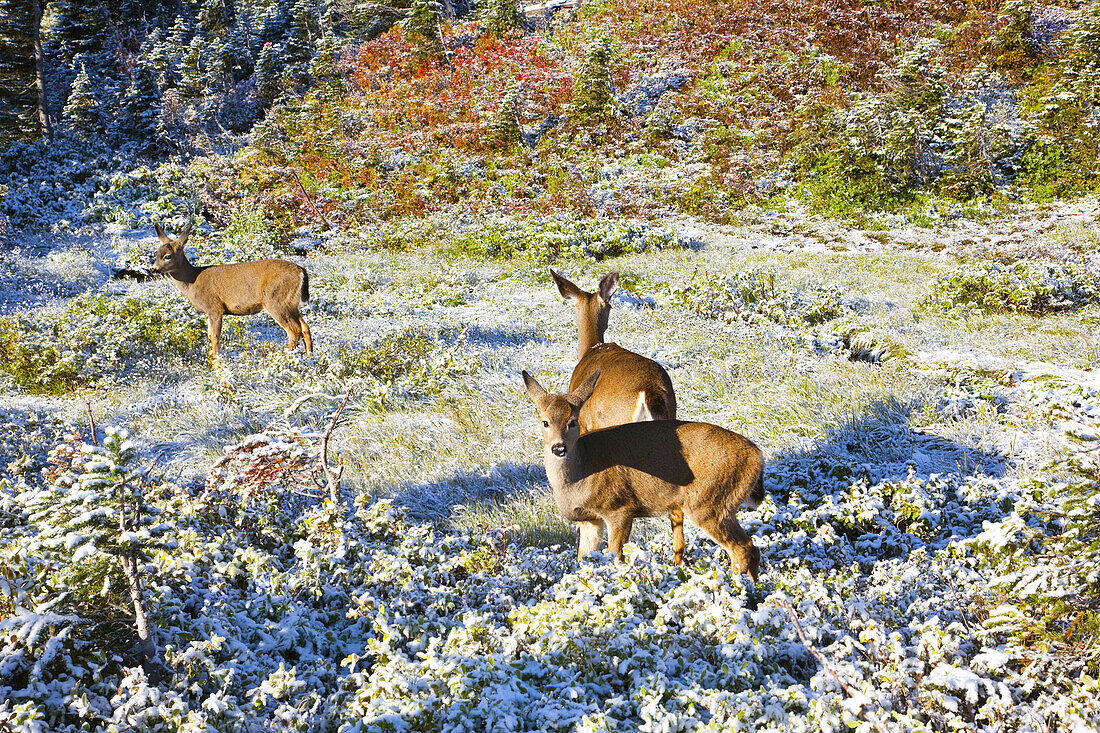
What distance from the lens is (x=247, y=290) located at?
9.67 m

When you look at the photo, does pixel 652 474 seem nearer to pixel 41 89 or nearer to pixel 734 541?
pixel 734 541

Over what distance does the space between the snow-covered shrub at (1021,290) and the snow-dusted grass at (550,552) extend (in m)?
0.42

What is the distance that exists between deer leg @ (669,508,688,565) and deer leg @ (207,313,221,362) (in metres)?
7.25

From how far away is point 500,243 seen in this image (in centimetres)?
1767

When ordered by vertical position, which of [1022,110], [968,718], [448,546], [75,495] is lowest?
[448,546]

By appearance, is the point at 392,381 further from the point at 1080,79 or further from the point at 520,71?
the point at 520,71

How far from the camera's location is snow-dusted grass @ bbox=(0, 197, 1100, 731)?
2832 millimetres

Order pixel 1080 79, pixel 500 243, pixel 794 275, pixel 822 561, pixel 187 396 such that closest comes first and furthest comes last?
pixel 822 561 < pixel 187 396 < pixel 794 275 < pixel 500 243 < pixel 1080 79

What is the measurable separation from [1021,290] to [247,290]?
11.9 meters

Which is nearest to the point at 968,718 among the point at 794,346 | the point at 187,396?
the point at 794,346

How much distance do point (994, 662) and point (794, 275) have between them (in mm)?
11244

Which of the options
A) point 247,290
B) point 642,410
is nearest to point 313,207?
point 247,290

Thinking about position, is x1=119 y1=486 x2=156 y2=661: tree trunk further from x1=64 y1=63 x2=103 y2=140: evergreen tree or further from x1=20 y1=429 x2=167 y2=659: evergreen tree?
x1=64 y1=63 x2=103 y2=140: evergreen tree

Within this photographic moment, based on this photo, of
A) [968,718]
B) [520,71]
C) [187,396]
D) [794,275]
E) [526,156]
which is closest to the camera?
[968,718]
